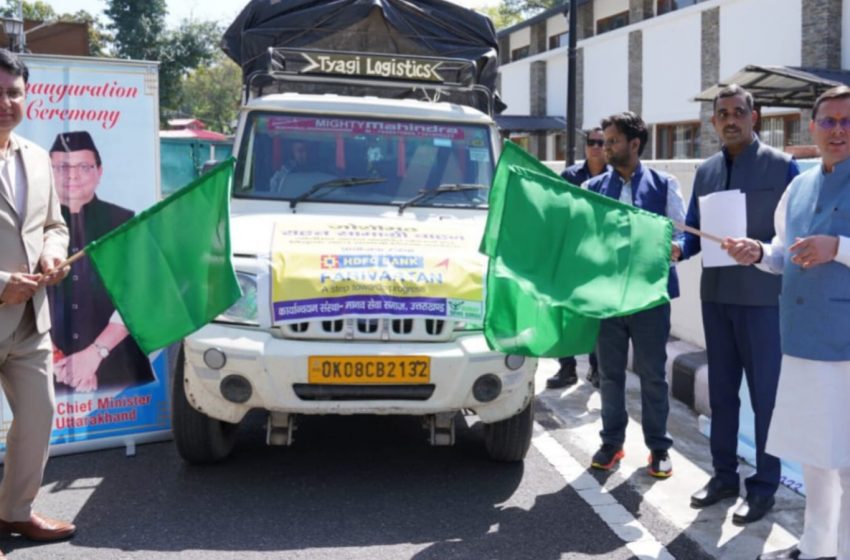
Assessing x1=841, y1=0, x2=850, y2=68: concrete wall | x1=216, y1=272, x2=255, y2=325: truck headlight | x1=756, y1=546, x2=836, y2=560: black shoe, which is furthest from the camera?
x1=841, y1=0, x2=850, y2=68: concrete wall

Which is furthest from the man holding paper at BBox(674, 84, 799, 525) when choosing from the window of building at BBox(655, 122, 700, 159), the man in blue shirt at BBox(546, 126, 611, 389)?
the window of building at BBox(655, 122, 700, 159)

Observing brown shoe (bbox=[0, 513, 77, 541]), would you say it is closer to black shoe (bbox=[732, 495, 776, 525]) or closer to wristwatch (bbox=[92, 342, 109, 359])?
wristwatch (bbox=[92, 342, 109, 359])

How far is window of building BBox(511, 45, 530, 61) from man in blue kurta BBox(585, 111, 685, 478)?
113ft

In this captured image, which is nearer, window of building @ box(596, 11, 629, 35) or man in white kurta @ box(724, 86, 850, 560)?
man in white kurta @ box(724, 86, 850, 560)

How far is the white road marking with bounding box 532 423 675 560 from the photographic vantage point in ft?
14.5

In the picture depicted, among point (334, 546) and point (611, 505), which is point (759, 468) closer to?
point (611, 505)

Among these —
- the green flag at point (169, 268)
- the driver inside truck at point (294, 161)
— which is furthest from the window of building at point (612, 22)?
the green flag at point (169, 268)

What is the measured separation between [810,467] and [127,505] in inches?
129

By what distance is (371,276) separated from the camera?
4852 millimetres

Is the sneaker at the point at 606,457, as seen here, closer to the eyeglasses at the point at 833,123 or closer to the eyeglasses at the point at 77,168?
the eyeglasses at the point at 833,123

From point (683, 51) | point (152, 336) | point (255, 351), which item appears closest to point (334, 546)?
point (255, 351)

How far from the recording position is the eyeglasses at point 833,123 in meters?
3.83

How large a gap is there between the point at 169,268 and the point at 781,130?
67.9 feet

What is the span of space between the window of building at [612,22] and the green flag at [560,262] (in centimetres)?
2857
